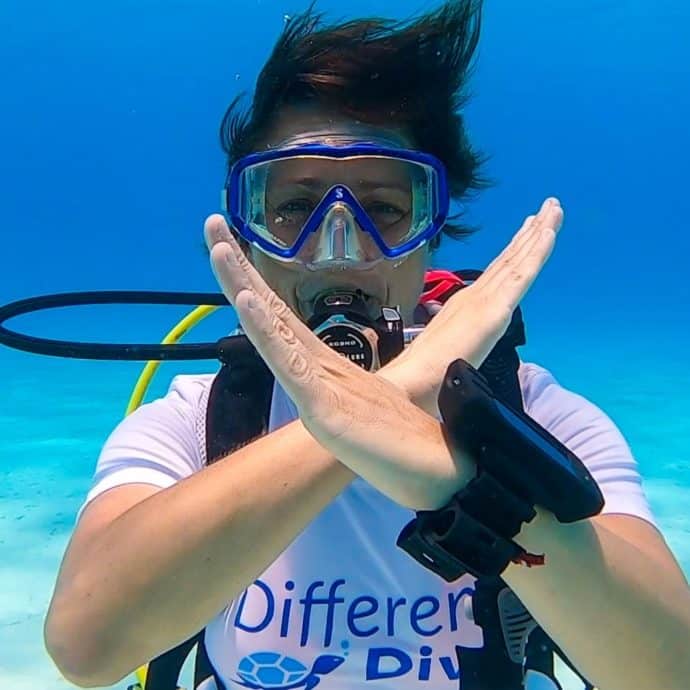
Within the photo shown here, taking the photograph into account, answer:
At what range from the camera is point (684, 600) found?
1.34 metres

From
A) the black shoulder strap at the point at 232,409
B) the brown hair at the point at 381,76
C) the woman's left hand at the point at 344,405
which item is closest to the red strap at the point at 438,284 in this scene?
the brown hair at the point at 381,76

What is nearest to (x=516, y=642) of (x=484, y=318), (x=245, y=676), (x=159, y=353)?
(x=245, y=676)

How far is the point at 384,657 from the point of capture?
64.1 inches

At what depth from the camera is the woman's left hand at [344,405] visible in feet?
3.39

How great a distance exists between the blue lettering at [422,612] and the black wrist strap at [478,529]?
0.58 metres

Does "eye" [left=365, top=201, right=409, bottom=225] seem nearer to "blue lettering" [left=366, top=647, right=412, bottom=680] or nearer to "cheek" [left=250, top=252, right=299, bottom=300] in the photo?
"cheek" [left=250, top=252, right=299, bottom=300]

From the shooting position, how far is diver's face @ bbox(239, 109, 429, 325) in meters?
1.79

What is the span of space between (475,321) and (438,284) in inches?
34.6

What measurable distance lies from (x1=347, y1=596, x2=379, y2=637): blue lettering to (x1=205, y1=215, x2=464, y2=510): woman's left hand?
60cm

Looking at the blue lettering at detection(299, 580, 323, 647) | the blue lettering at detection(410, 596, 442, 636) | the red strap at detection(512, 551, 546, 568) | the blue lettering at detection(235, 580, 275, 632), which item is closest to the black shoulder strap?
the blue lettering at detection(235, 580, 275, 632)

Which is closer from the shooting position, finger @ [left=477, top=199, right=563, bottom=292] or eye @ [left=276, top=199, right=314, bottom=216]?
finger @ [left=477, top=199, right=563, bottom=292]

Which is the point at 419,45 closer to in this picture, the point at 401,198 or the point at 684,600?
the point at 401,198

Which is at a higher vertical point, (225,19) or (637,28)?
(225,19)

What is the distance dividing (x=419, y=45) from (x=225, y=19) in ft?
151
